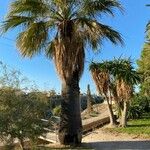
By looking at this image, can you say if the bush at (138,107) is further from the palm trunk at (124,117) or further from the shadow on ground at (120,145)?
the shadow on ground at (120,145)

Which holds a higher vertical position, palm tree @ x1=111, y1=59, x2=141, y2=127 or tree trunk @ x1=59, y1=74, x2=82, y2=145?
palm tree @ x1=111, y1=59, x2=141, y2=127

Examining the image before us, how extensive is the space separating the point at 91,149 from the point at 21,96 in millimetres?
3414

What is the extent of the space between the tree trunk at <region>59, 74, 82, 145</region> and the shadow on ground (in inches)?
27.5

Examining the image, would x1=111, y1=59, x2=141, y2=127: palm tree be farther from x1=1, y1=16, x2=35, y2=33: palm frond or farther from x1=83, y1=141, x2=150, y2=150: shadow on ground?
x1=1, y1=16, x2=35, y2=33: palm frond

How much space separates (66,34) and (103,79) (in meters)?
8.89

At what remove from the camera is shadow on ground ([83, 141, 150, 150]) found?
18.2 meters

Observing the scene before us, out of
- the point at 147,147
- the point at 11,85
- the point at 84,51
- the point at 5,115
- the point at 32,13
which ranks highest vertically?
the point at 32,13

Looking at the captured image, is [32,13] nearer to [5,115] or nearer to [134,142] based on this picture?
[5,115]

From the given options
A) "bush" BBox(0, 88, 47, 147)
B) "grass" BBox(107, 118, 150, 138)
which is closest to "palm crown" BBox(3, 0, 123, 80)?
"bush" BBox(0, 88, 47, 147)

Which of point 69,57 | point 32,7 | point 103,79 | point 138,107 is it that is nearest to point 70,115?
point 69,57

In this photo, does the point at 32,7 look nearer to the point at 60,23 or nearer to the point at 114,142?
the point at 60,23

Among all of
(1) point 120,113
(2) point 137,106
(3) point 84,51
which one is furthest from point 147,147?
(2) point 137,106

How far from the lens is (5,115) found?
52.1ft

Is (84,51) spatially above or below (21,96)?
above
